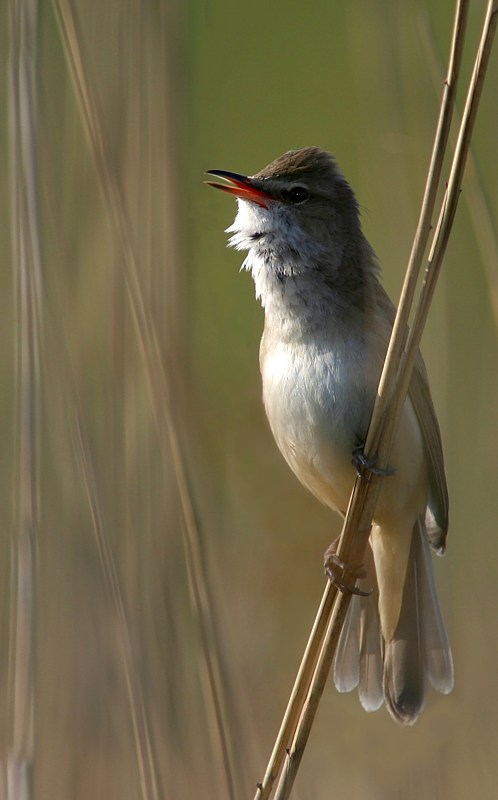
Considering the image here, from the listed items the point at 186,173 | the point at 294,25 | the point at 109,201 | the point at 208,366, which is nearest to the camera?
the point at 109,201

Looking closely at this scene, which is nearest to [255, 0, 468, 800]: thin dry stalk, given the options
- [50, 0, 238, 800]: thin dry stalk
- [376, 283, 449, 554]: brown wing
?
[50, 0, 238, 800]: thin dry stalk

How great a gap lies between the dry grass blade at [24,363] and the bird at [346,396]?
49 centimetres

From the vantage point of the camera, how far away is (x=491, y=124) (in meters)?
3.07

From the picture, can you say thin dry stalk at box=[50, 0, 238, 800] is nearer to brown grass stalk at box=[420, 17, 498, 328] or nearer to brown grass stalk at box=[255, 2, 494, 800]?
brown grass stalk at box=[255, 2, 494, 800]

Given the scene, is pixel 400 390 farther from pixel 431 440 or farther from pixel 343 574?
pixel 431 440

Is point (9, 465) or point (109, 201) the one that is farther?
point (9, 465)

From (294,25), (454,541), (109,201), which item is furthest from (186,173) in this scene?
(294,25)

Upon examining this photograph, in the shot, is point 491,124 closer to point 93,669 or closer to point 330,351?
point 330,351

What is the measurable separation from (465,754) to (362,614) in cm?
52

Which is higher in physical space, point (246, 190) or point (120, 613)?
point (246, 190)

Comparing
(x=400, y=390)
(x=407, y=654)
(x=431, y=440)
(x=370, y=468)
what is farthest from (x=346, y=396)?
(x=407, y=654)

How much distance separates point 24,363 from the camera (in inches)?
94.7

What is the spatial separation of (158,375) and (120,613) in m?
0.60

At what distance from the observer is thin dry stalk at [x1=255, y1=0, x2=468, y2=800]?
1672 millimetres
